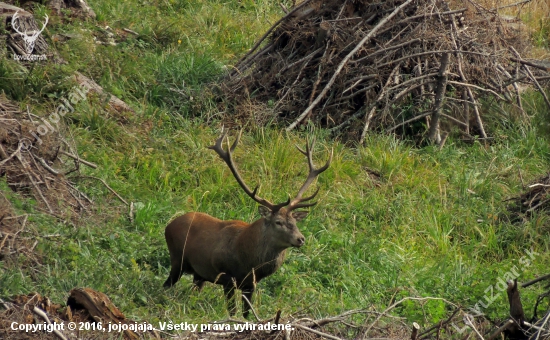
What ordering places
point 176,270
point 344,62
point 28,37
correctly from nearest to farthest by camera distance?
point 176,270
point 28,37
point 344,62

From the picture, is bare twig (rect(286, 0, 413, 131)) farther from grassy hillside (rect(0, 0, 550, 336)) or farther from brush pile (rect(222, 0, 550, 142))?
grassy hillside (rect(0, 0, 550, 336))

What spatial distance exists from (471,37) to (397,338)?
249 inches

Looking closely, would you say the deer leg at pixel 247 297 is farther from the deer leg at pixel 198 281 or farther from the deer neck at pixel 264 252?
the deer leg at pixel 198 281

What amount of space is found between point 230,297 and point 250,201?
2056mm

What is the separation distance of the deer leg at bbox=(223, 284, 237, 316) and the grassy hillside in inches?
3.1

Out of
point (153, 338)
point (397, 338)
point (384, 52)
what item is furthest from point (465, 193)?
point (153, 338)

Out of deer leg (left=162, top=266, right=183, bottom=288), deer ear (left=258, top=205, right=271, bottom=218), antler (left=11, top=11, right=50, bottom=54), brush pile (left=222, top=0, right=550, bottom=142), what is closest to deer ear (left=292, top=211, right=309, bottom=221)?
deer ear (left=258, top=205, right=271, bottom=218)

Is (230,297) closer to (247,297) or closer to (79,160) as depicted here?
(247,297)

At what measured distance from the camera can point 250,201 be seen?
8.75m

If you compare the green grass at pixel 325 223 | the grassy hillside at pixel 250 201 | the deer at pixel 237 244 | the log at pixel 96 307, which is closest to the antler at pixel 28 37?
the grassy hillside at pixel 250 201

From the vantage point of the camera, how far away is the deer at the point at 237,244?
22.0 feet

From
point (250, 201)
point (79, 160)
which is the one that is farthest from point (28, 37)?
point (250, 201)

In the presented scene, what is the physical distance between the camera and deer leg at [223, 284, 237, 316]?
6.70 m

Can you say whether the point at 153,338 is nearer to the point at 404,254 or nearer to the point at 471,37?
the point at 404,254
